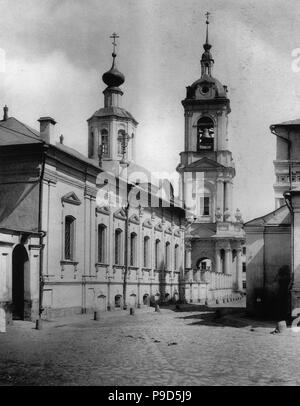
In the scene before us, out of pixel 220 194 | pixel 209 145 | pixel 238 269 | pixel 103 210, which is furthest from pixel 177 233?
pixel 238 269

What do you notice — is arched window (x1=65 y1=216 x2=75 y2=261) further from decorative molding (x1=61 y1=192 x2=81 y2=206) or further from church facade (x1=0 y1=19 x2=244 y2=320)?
decorative molding (x1=61 y1=192 x2=81 y2=206)

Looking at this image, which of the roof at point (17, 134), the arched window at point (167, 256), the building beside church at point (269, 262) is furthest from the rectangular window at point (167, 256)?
the roof at point (17, 134)

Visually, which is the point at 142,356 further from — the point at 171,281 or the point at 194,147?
the point at 194,147

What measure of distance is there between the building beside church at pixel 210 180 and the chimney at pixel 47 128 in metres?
33.6

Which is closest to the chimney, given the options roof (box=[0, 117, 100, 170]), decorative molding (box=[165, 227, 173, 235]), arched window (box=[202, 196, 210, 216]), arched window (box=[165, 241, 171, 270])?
roof (box=[0, 117, 100, 170])

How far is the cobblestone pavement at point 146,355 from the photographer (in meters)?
10.1

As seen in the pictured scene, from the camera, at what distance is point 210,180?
190 feet

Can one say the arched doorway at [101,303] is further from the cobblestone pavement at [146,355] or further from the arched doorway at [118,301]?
the cobblestone pavement at [146,355]

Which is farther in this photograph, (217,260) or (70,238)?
(217,260)

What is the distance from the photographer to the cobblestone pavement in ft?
33.2

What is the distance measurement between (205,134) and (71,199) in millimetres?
34481

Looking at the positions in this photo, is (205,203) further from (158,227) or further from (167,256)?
(158,227)

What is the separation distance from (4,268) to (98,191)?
8780 millimetres
